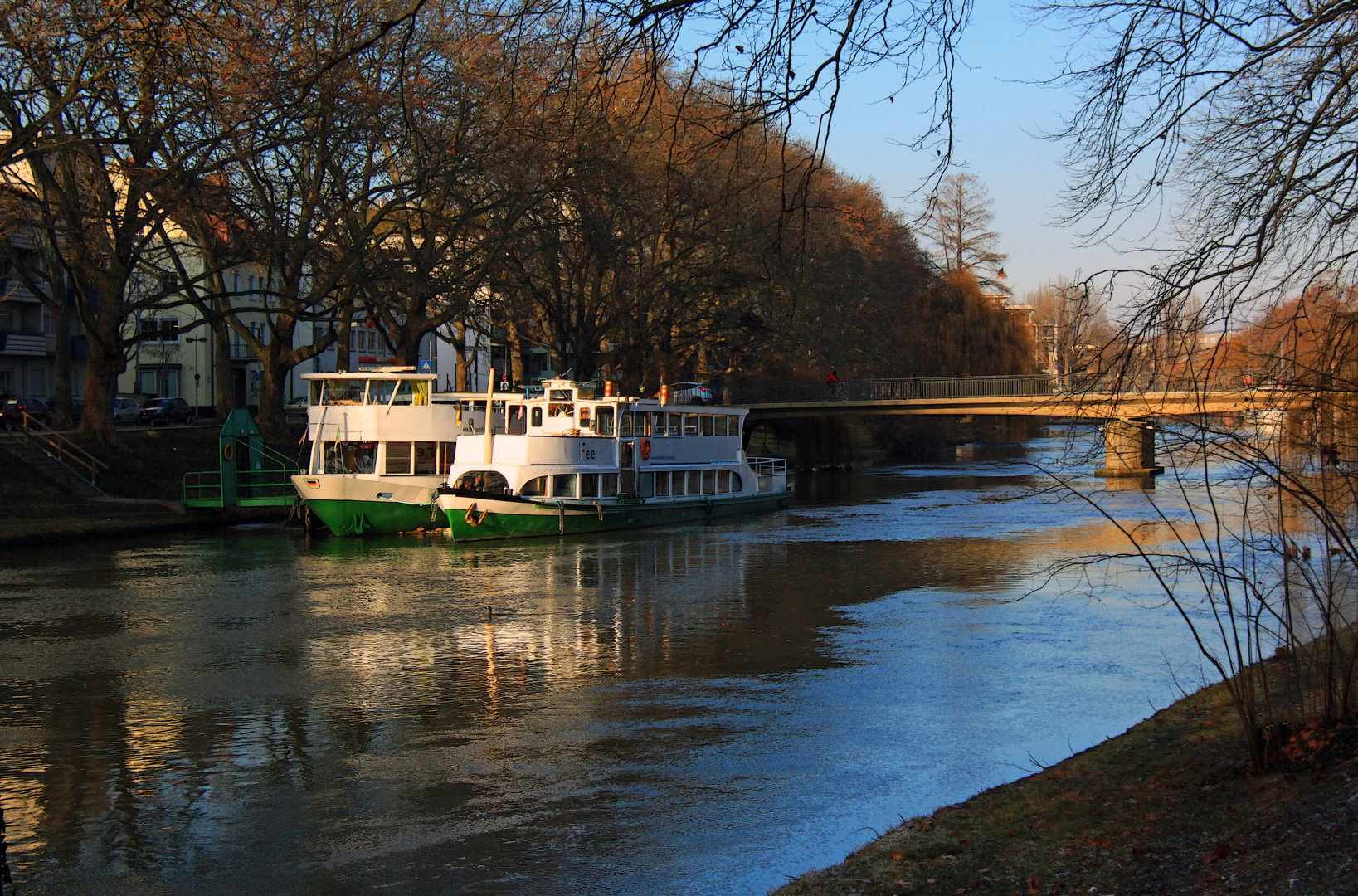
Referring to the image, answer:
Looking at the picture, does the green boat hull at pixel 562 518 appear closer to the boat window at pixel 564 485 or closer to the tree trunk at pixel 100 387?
the boat window at pixel 564 485

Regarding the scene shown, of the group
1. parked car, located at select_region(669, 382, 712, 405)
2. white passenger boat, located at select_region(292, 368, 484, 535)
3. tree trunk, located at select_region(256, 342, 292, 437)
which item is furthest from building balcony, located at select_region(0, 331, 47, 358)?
parked car, located at select_region(669, 382, 712, 405)

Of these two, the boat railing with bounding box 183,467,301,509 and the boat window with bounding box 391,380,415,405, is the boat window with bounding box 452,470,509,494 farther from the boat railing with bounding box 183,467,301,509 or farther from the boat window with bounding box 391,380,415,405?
the boat railing with bounding box 183,467,301,509

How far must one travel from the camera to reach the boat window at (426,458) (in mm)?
41938

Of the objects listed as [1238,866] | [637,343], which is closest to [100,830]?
[1238,866]

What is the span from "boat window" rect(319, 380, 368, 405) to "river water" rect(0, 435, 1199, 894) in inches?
384

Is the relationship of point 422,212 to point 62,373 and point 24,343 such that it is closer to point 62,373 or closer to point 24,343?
point 62,373

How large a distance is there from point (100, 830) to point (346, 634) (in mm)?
11123

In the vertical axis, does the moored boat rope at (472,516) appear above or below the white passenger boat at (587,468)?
below

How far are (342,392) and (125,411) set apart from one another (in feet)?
93.2

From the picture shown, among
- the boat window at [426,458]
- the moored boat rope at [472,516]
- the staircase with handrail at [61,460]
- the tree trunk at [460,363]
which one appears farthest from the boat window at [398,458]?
the tree trunk at [460,363]

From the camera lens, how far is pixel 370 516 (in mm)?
39625

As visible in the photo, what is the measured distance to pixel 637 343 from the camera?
2315 inches

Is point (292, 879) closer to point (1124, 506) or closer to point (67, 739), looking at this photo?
point (67, 739)

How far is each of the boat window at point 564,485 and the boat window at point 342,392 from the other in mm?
7024
